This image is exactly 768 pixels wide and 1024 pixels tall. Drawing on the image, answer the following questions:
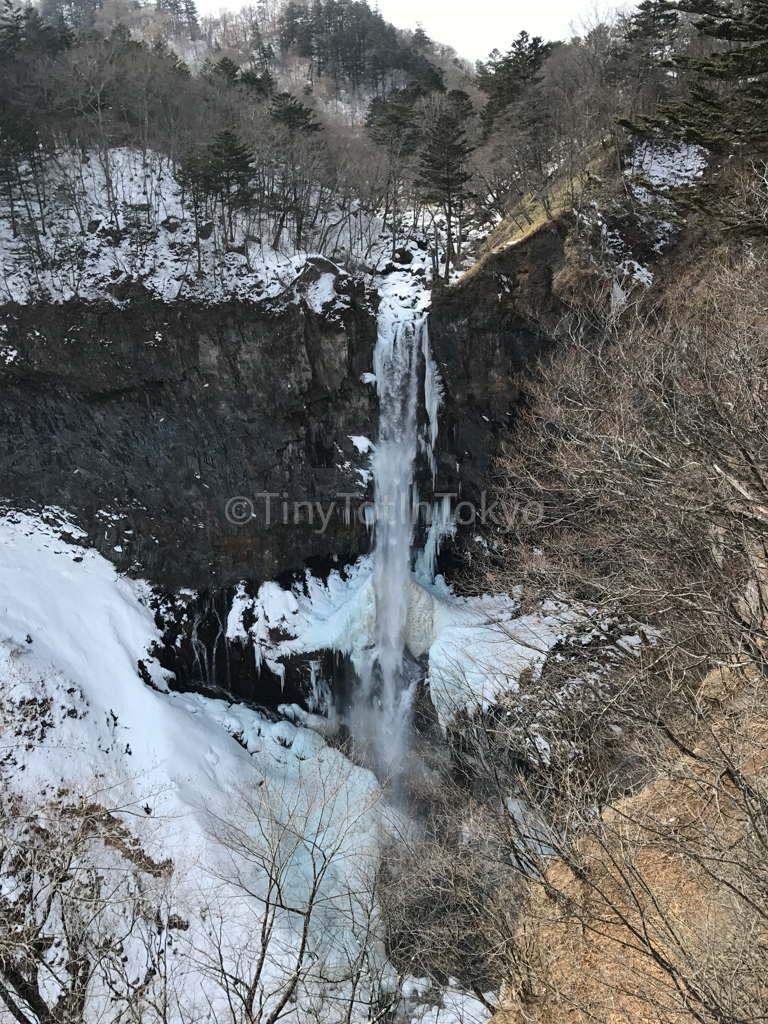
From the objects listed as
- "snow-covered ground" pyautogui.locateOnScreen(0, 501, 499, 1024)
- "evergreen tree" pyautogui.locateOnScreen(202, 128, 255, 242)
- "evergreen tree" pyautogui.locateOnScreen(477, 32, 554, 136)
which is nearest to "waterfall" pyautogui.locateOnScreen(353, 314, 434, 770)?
"snow-covered ground" pyautogui.locateOnScreen(0, 501, 499, 1024)

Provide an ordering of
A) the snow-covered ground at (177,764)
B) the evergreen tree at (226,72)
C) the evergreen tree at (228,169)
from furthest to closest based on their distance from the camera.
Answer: the evergreen tree at (226,72)
the evergreen tree at (228,169)
the snow-covered ground at (177,764)

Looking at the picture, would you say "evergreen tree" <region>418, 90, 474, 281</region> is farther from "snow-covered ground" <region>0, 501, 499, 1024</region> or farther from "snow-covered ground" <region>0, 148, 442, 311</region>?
"snow-covered ground" <region>0, 501, 499, 1024</region>

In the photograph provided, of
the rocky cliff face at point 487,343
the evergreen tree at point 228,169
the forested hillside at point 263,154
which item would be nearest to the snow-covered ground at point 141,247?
the forested hillside at point 263,154

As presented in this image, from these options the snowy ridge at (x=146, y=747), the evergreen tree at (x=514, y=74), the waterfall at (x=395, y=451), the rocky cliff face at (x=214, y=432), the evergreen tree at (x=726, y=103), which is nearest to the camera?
the evergreen tree at (x=726, y=103)

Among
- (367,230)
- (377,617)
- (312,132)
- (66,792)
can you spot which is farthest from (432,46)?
(66,792)

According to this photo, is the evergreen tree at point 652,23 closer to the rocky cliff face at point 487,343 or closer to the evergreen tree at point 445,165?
the evergreen tree at point 445,165

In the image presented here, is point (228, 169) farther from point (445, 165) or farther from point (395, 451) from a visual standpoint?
point (395, 451)

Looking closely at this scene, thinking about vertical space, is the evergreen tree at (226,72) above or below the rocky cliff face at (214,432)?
above

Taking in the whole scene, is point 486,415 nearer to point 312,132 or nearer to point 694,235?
point 694,235

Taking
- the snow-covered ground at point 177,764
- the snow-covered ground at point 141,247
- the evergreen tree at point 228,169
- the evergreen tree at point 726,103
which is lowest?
the snow-covered ground at point 177,764
